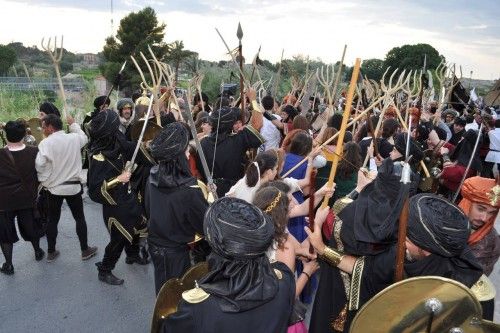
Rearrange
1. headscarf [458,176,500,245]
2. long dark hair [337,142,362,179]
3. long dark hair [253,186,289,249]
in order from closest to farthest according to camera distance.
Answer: headscarf [458,176,500,245]
long dark hair [253,186,289,249]
long dark hair [337,142,362,179]

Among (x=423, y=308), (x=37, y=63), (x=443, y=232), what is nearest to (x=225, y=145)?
(x=443, y=232)

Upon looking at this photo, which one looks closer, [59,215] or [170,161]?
[170,161]

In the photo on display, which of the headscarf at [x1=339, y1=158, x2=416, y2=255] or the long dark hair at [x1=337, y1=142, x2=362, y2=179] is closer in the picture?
→ the headscarf at [x1=339, y1=158, x2=416, y2=255]

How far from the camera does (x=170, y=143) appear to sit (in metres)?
3.17

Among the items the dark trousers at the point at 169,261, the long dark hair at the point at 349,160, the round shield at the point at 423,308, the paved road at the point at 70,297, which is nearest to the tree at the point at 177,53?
the paved road at the point at 70,297

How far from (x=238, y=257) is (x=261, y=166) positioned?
199 centimetres

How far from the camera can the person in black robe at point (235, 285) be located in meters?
1.71

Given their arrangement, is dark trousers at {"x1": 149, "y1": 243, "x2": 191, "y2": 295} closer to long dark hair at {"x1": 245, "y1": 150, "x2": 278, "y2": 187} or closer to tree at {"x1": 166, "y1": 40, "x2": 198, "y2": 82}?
long dark hair at {"x1": 245, "y1": 150, "x2": 278, "y2": 187}

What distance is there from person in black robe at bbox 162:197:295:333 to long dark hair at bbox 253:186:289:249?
35.9 inches

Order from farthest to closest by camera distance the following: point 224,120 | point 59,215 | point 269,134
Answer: point 269,134, point 59,215, point 224,120

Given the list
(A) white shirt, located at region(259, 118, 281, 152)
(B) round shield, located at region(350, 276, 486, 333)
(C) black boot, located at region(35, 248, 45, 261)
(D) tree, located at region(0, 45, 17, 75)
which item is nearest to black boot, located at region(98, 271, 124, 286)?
(C) black boot, located at region(35, 248, 45, 261)

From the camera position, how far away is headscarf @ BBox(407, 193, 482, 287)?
1765 mm

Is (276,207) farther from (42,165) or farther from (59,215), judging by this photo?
(59,215)

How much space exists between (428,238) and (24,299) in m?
4.04
